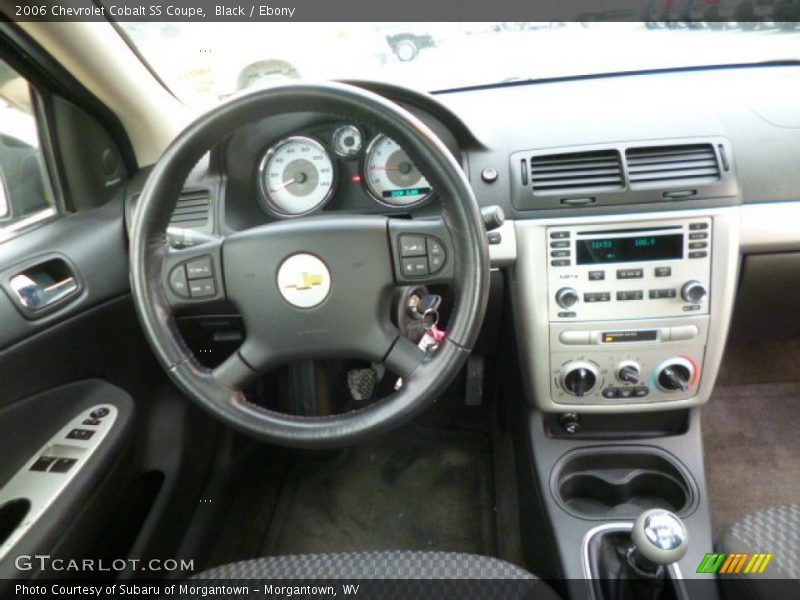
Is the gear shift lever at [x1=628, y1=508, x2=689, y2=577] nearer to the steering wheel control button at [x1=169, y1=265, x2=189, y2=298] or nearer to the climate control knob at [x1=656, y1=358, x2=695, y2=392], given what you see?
the climate control knob at [x1=656, y1=358, x2=695, y2=392]

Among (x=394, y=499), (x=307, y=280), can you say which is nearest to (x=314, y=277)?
(x=307, y=280)

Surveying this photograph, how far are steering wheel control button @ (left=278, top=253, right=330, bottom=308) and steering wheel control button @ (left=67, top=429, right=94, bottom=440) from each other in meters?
0.64

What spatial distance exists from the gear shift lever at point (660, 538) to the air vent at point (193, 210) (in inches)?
44.1

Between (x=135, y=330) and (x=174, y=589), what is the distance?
0.74 meters

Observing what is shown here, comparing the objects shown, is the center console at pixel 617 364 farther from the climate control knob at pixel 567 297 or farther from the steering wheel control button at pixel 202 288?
the steering wheel control button at pixel 202 288

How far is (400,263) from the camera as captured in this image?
1099mm

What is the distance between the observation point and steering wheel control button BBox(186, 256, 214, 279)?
1142 mm

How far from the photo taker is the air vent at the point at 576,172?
1.42 meters

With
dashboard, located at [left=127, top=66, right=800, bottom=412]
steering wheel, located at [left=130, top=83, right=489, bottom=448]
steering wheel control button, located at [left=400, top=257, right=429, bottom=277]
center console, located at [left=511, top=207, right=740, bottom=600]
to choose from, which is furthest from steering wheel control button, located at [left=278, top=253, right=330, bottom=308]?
center console, located at [left=511, top=207, right=740, bottom=600]

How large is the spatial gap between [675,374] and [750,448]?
0.82m

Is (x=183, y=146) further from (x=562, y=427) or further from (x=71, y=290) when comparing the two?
(x=562, y=427)

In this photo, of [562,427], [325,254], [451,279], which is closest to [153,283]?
[325,254]

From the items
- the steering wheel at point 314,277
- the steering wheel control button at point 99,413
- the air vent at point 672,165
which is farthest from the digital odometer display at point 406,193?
the steering wheel control button at point 99,413

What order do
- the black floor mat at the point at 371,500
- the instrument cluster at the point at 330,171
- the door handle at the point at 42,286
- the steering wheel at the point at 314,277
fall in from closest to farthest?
1. the steering wheel at the point at 314,277
2. the door handle at the point at 42,286
3. the instrument cluster at the point at 330,171
4. the black floor mat at the point at 371,500
